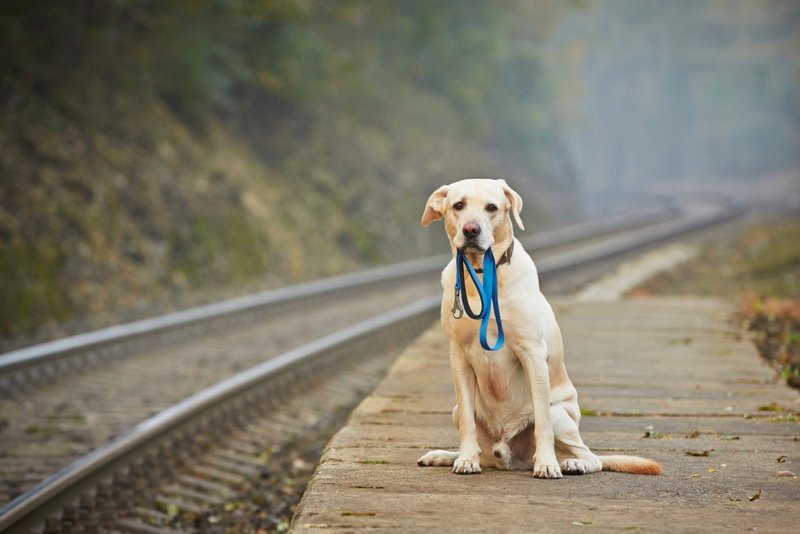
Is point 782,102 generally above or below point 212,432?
above

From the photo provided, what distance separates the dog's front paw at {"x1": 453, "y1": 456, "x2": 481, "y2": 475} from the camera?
384 centimetres

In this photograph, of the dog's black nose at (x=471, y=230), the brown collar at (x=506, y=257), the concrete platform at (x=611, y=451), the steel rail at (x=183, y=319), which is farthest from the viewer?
the steel rail at (x=183, y=319)

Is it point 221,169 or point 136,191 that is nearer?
point 136,191

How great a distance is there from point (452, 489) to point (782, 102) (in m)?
67.5

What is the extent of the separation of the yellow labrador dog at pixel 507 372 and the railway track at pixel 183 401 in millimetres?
2107

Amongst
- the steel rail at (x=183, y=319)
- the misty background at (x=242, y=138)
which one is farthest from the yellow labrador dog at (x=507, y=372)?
the misty background at (x=242, y=138)

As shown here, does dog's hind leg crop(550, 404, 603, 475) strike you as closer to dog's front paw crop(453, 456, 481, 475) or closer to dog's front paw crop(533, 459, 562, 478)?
dog's front paw crop(533, 459, 562, 478)

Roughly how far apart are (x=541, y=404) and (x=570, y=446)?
327 mm

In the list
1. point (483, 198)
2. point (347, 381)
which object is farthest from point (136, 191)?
point (483, 198)

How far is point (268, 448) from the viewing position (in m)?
7.22

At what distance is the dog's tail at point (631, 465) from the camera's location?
3.86m

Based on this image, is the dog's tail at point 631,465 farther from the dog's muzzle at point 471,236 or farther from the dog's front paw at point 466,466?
the dog's muzzle at point 471,236

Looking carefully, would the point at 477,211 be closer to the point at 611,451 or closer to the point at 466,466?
the point at 466,466

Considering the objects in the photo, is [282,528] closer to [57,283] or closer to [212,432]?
[212,432]
